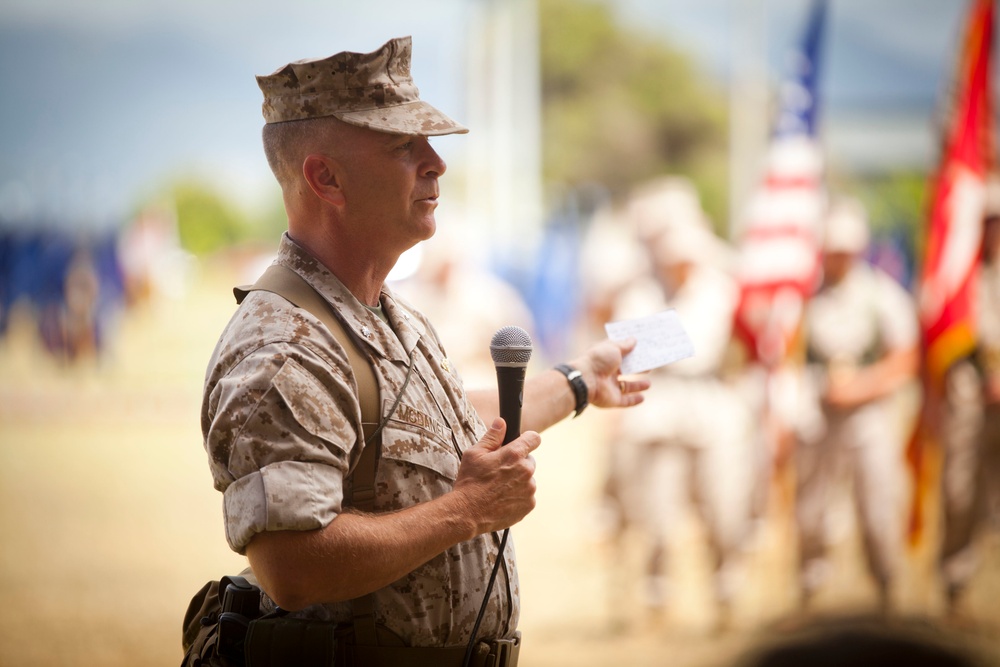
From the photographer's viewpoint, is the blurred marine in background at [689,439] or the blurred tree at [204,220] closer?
the blurred marine in background at [689,439]

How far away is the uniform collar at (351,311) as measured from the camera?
1.84m

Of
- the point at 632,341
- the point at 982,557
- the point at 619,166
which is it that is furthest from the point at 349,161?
the point at 619,166

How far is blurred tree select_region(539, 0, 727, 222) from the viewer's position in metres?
47.4

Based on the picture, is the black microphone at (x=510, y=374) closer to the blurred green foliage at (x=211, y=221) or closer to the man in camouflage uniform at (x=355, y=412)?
the man in camouflage uniform at (x=355, y=412)

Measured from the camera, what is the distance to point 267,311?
175cm

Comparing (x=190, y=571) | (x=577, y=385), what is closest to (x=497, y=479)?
(x=577, y=385)

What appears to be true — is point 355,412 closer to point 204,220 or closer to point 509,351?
point 509,351

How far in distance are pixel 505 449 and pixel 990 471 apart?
6.35 metres

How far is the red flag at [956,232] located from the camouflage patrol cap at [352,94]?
545 cm

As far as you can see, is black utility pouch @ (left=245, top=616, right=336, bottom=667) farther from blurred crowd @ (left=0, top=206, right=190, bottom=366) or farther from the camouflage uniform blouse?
blurred crowd @ (left=0, top=206, right=190, bottom=366)

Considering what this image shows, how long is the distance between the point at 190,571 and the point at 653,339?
20.0ft

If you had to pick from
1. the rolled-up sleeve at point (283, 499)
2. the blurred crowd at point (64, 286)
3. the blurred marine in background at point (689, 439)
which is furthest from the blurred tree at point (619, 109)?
the rolled-up sleeve at point (283, 499)

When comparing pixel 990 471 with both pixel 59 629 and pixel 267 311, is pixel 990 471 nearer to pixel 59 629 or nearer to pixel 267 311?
pixel 59 629

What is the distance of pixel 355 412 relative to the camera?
171 cm
